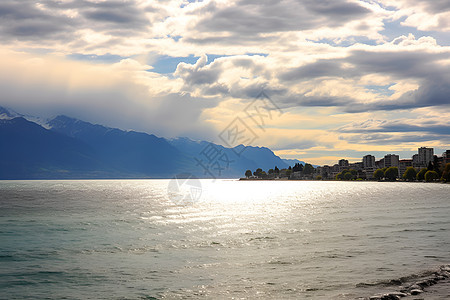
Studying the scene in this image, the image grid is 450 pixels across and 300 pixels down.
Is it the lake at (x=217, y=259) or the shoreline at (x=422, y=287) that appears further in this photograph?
the lake at (x=217, y=259)

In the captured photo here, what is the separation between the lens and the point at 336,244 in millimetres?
43844

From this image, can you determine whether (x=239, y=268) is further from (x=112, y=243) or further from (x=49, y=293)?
(x=112, y=243)

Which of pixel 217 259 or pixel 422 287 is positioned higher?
pixel 422 287

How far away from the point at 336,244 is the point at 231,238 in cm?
1216

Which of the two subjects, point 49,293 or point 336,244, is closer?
point 49,293

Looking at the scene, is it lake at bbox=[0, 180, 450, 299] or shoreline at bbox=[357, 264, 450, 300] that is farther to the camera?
lake at bbox=[0, 180, 450, 299]

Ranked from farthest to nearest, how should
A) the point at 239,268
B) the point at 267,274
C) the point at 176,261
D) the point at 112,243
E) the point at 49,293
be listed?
1. the point at 112,243
2. the point at 176,261
3. the point at 239,268
4. the point at 267,274
5. the point at 49,293

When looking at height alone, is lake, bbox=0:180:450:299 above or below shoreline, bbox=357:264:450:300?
below

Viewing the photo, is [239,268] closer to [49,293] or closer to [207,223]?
[49,293]

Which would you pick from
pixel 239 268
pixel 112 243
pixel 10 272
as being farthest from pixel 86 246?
pixel 239 268

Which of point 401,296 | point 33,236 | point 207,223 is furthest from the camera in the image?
point 207,223

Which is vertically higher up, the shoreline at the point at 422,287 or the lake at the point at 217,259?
the shoreline at the point at 422,287

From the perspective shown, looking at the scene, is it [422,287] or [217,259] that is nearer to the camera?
[422,287]

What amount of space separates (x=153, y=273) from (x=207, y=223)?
119 ft
